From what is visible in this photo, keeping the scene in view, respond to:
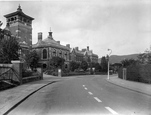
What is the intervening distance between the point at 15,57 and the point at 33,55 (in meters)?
16.6

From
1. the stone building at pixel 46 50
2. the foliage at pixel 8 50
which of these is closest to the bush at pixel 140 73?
the foliage at pixel 8 50

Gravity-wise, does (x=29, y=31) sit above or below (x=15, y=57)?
above

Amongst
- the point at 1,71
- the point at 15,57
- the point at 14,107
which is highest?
the point at 15,57

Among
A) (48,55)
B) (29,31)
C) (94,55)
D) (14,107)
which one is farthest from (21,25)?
(94,55)

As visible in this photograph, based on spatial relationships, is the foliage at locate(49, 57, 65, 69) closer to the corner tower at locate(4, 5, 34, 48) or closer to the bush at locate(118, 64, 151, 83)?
the corner tower at locate(4, 5, 34, 48)

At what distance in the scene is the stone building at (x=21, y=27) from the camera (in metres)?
52.5

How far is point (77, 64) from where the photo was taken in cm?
7050

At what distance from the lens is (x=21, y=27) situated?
53469 mm

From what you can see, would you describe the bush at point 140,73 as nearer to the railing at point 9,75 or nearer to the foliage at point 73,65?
the railing at point 9,75

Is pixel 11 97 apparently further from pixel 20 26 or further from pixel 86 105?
pixel 20 26

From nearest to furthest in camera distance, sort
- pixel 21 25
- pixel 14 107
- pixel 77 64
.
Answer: pixel 14 107 < pixel 21 25 < pixel 77 64

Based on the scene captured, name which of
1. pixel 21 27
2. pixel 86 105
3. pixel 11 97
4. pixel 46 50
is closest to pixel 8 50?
pixel 11 97

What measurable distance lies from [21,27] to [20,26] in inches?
19.2

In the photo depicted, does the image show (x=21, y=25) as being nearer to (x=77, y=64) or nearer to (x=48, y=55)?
(x=48, y=55)
